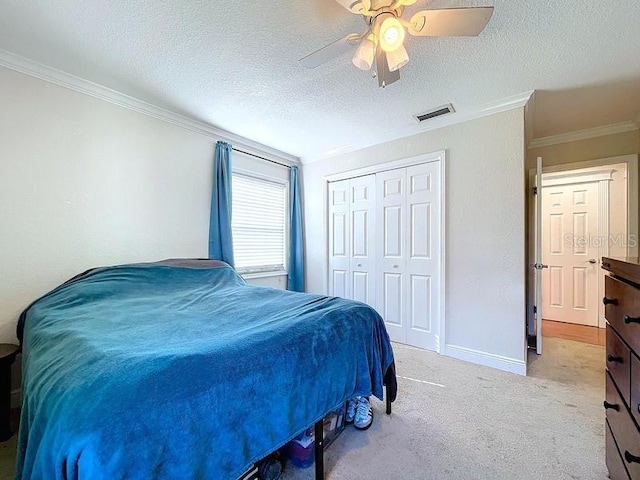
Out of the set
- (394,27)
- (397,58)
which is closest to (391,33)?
(394,27)

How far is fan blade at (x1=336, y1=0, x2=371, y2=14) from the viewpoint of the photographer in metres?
1.33

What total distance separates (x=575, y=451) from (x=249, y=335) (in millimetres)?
1922

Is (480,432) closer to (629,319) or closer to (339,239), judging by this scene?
(629,319)

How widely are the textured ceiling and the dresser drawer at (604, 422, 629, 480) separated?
222 centimetres

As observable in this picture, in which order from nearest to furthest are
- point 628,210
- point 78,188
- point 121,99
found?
point 78,188 < point 121,99 < point 628,210

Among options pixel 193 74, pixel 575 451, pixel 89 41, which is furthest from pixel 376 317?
pixel 89 41

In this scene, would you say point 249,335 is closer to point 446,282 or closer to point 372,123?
point 446,282

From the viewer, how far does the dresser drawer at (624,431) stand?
3.19 ft

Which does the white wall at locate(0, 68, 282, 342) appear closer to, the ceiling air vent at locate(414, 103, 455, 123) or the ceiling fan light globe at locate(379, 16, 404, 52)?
the ceiling fan light globe at locate(379, 16, 404, 52)

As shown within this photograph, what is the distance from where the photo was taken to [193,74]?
2193 mm

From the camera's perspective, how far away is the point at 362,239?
3.71m

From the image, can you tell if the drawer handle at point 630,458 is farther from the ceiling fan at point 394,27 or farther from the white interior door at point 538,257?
the white interior door at point 538,257

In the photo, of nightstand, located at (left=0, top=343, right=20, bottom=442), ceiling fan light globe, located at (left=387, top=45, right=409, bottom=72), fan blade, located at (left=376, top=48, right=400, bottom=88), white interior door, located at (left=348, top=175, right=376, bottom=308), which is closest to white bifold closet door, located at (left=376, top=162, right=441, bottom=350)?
white interior door, located at (left=348, top=175, right=376, bottom=308)

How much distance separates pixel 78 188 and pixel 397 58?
2581mm
